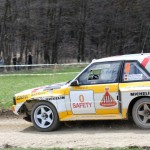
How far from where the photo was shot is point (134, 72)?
965 centimetres

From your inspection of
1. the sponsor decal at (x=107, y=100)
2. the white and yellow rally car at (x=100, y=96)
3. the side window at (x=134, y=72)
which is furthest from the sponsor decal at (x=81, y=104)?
the side window at (x=134, y=72)

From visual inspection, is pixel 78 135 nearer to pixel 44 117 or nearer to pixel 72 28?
pixel 44 117

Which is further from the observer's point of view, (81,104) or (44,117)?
A: (44,117)

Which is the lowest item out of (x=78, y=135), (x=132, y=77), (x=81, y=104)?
(x=78, y=135)

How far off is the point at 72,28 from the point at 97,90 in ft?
177

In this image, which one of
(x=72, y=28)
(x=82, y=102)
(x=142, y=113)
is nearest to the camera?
(x=142, y=113)

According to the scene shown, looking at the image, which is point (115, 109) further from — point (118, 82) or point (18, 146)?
point (18, 146)

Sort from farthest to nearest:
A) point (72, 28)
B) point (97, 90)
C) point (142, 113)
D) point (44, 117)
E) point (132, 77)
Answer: point (72, 28)
point (44, 117)
point (97, 90)
point (132, 77)
point (142, 113)

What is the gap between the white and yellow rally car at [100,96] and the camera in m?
9.43

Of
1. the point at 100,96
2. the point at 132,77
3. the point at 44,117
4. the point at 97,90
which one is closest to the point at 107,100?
the point at 100,96

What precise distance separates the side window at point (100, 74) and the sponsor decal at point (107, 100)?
0.30 meters

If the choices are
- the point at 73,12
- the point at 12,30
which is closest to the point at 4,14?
the point at 12,30

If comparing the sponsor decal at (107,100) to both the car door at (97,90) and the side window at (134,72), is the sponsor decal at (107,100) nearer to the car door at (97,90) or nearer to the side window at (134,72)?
the car door at (97,90)

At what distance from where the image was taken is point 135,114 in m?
9.44
